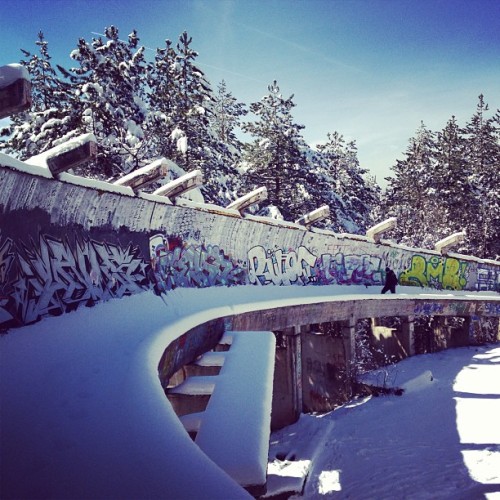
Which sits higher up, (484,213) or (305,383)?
(484,213)

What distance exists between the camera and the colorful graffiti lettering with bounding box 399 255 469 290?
17.8 meters

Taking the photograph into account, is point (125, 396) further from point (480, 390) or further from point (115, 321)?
point (480, 390)

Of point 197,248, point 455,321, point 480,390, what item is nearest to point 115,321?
point 197,248

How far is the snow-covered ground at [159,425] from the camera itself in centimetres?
213

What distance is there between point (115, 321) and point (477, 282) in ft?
65.6

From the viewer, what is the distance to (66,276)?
584cm

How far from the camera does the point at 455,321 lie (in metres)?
22.6

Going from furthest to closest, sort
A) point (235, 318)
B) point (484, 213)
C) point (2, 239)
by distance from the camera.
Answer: point (484, 213) → point (235, 318) → point (2, 239)

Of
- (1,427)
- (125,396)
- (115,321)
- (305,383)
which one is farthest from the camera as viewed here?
(305,383)

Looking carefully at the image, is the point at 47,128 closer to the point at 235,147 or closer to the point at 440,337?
the point at 235,147

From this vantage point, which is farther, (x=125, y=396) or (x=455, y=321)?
(x=455, y=321)

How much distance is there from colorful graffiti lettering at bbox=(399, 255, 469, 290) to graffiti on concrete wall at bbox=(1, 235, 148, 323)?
1366 centimetres

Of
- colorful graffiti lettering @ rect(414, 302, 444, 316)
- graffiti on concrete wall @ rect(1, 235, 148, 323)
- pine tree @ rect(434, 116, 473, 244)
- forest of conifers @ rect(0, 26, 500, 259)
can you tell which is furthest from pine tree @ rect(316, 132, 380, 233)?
graffiti on concrete wall @ rect(1, 235, 148, 323)

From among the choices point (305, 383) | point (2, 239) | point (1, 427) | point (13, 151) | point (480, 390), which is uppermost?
point (13, 151)
